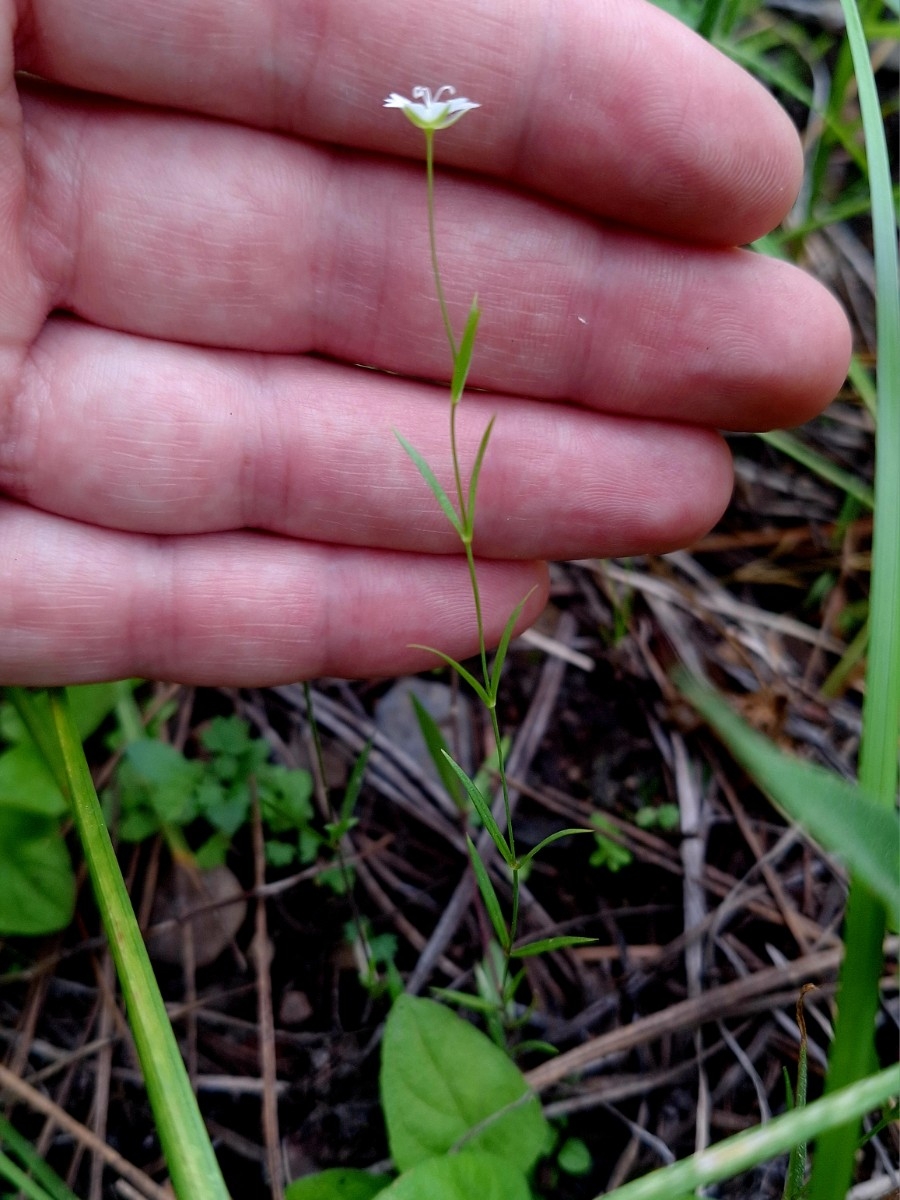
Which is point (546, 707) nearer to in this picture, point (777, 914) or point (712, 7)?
point (777, 914)

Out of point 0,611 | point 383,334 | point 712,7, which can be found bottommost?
point 0,611

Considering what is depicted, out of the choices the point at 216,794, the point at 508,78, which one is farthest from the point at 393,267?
the point at 216,794

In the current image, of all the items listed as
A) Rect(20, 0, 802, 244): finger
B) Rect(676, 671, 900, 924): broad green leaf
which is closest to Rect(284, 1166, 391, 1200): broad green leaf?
Rect(676, 671, 900, 924): broad green leaf

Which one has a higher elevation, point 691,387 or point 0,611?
point 691,387

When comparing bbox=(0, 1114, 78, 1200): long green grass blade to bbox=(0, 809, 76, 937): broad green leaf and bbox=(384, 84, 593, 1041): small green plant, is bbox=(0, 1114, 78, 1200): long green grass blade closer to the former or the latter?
bbox=(0, 809, 76, 937): broad green leaf

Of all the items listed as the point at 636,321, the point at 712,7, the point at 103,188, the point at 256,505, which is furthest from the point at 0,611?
the point at 712,7
